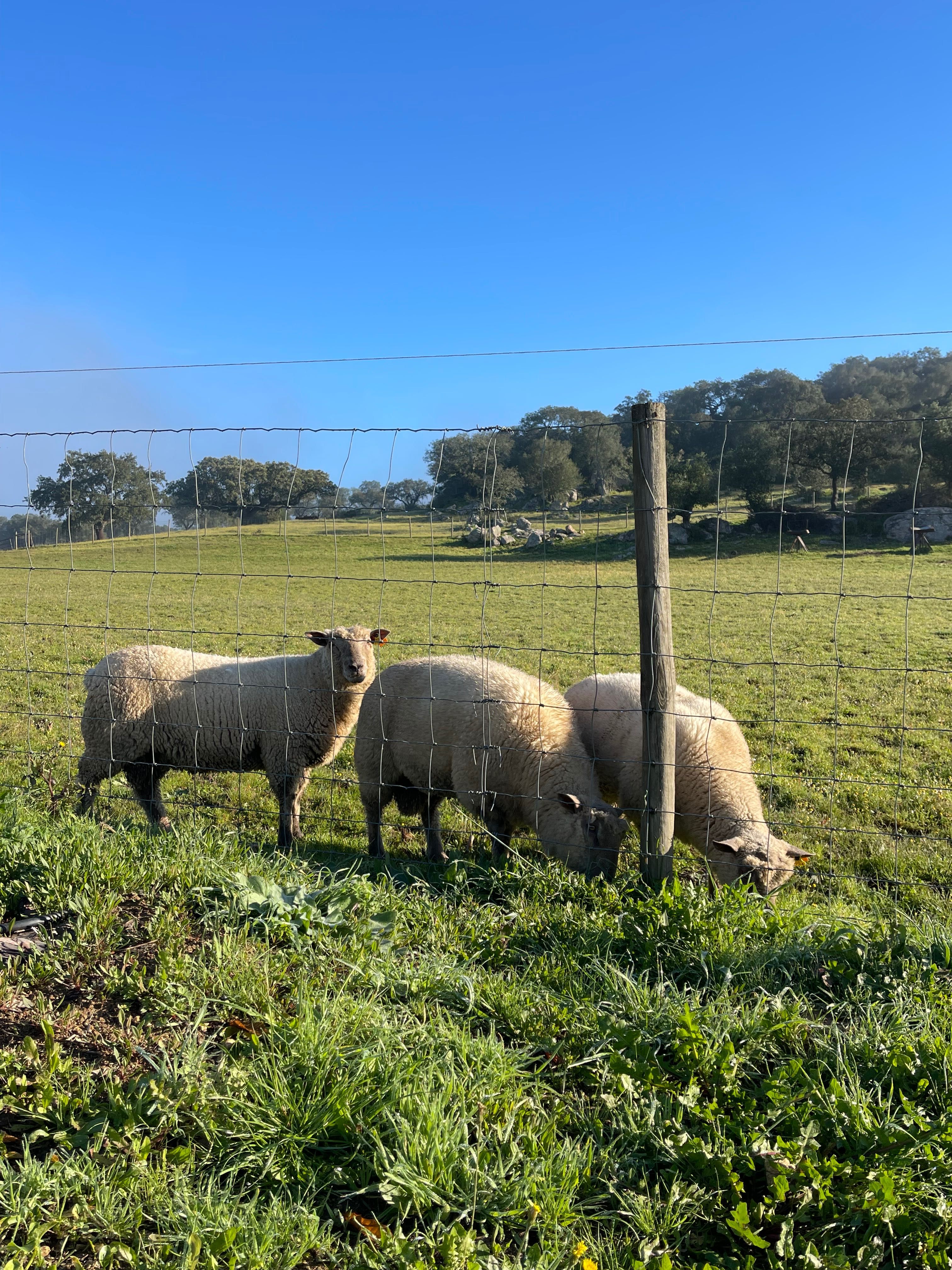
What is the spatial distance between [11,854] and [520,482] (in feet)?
13.6

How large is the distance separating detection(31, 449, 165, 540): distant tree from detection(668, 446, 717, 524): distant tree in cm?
474

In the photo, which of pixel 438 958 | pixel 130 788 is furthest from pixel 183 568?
pixel 438 958

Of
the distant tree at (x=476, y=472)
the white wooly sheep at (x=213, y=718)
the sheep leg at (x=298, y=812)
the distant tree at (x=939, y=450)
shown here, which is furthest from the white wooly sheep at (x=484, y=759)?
the distant tree at (x=939, y=450)

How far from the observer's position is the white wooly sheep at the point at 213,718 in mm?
6887

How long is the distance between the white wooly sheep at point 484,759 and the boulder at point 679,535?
28.4 meters

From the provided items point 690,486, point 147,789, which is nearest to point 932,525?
point 690,486

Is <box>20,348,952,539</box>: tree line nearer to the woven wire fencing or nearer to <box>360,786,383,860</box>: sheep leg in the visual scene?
the woven wire fencing

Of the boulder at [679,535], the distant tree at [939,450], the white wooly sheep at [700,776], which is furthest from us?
the boulder at [679,535]

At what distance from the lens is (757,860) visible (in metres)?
5.06

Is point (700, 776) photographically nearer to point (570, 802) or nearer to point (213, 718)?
point (570, 802)

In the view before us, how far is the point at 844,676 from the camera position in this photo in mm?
12453

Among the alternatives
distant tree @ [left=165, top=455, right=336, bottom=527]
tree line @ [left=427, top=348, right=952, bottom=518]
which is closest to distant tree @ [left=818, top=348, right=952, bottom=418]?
tree line @ [left=427, top=348, right=952, bottom=518]

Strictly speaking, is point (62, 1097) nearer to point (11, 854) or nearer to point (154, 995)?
point (154, 995)

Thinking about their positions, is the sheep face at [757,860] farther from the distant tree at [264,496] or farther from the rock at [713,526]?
the rock at [713,526]
